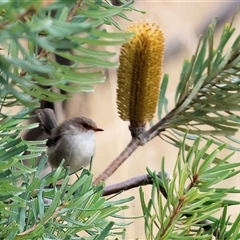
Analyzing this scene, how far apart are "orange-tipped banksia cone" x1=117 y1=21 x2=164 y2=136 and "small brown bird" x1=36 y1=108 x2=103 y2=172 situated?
70cm

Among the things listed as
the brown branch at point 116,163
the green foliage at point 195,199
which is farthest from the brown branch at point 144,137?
the green foliage at point 195,199

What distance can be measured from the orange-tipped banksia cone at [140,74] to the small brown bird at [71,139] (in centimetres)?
70

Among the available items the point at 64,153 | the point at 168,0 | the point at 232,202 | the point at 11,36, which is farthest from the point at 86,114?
the point at 11,36

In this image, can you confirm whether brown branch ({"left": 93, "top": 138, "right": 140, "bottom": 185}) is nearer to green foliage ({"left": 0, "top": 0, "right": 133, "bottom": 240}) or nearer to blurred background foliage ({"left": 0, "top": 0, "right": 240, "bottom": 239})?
blurred background foliage ({"left": 0, "top": 0, "right": 240, "bottom": 239})

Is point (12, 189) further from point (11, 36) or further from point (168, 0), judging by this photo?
point (168, 0)

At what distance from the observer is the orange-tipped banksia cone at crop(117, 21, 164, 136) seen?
45 cm

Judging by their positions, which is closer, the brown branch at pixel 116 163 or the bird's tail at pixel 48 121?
the brown branch at pixel 116 163

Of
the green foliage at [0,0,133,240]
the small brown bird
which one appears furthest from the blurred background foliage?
the small brown bird

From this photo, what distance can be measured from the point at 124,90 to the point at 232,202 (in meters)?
0.19

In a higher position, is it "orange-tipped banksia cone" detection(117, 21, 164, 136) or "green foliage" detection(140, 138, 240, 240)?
"orange-tipped banksia cone" detection(117, 21, 164, 136)

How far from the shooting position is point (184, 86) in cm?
48

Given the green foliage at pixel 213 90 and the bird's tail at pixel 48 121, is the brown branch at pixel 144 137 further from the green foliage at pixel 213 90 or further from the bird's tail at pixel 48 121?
the bird's tail at pixel 48 121

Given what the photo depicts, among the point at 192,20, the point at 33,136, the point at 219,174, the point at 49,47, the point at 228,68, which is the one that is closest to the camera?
the point at 49,47

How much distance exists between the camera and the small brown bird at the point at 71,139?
46.6 inches
